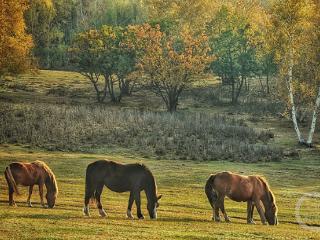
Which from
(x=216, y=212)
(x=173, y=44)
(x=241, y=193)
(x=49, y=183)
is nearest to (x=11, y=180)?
(x=49, y=183)

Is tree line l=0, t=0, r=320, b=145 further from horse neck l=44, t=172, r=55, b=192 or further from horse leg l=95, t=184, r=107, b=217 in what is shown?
horse leg l=95, t=184, r=107, b=217

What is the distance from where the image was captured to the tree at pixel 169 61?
250ft

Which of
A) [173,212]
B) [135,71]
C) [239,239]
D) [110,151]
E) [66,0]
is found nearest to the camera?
[239,239]

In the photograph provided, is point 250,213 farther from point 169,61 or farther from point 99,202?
point 169,61

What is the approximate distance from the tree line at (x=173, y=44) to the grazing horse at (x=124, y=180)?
3908cm

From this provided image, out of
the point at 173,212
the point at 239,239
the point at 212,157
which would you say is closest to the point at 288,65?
the point at 212,157

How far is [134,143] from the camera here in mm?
54188

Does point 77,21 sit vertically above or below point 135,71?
above

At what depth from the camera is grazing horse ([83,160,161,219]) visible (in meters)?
24.0

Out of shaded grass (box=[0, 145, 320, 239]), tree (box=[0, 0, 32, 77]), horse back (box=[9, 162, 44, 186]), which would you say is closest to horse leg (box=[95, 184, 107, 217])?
shaded grass (box=[0, 145, 320, 239])

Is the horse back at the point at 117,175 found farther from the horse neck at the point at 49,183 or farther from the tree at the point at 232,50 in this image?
the tree at the point at 232,50

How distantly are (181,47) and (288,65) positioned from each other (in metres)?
23.5

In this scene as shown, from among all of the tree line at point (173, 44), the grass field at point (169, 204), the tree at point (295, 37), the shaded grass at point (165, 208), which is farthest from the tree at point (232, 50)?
the shaded grass at point (165, 208)

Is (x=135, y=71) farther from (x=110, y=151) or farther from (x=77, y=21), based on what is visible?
(x=77, y=21)
